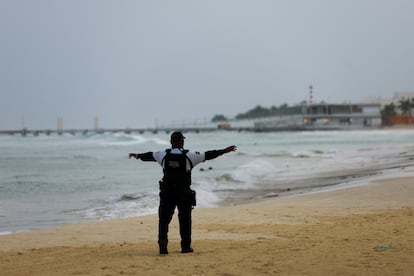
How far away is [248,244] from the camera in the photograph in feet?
27.4

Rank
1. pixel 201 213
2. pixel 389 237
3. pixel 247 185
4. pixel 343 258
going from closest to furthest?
pixel 343 258 < pixel 389 237 < pixel 201 213 < pixel 247 185

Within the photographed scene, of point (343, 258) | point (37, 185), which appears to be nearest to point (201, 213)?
point (343, 258)

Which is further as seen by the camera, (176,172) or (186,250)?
(186,250)

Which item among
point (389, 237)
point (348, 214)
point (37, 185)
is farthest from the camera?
point (37, 185)

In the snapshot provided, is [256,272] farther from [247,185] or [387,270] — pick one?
[247,185]

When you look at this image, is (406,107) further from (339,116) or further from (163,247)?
(163,247)

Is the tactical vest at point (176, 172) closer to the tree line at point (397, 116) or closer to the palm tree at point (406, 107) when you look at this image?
the tree line at point (397, 116)

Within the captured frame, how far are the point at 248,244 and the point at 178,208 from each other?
1.19m

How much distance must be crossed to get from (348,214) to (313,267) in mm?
4885

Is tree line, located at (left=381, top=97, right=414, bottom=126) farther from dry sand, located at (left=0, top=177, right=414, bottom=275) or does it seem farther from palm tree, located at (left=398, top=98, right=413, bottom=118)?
dry sand, located at (left=0, top=177, right=414, bottom=275)

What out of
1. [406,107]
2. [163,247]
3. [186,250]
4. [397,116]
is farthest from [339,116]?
[163,247]

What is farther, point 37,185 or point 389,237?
point 37,185

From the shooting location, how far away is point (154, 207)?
1541cm

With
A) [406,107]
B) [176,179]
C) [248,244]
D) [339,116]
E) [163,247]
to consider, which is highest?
[406,107]
